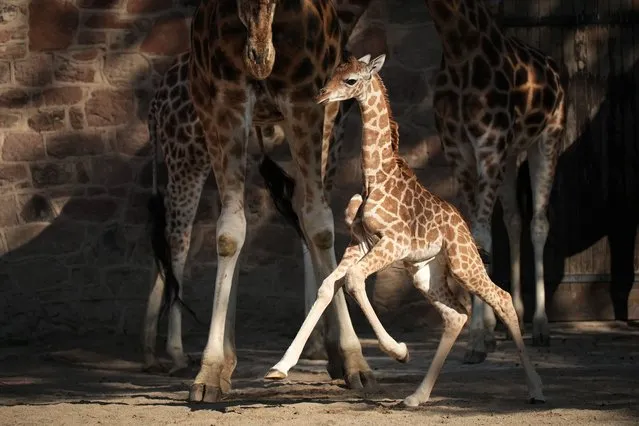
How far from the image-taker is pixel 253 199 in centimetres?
1012

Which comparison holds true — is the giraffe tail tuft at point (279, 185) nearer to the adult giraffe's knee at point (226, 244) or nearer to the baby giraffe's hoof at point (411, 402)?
the adult giraffe's knee at point (226, 244)

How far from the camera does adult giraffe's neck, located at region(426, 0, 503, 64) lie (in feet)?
27.7

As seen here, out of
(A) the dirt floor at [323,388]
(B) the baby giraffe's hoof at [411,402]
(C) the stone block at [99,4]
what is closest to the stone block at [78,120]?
(C) the stone block at [99,4]

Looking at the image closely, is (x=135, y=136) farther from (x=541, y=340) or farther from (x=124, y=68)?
(x=541, y=340)

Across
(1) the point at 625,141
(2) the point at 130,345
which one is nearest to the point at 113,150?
(2) the point at 130,345

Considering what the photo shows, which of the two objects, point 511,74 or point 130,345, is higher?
point 511,74

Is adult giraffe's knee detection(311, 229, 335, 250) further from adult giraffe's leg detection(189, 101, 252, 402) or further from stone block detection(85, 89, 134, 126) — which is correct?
stone block detection(85, 89, 134, 126)

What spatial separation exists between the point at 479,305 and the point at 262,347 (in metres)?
1.78

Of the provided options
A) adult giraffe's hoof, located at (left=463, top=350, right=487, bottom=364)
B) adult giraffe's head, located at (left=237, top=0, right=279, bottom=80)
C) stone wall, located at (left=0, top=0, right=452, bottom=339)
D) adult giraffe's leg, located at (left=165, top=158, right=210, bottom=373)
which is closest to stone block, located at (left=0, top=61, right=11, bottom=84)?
stone wall, located at (left=0, top=0, right=452, bottom=339)

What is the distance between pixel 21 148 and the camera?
398 inches

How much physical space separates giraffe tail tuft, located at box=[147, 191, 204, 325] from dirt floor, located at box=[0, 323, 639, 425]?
51 cm

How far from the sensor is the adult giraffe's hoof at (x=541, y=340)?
897 cm

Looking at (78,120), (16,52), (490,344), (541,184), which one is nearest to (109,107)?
(78,120)

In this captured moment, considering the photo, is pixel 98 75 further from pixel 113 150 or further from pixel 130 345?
pixel 130 345
